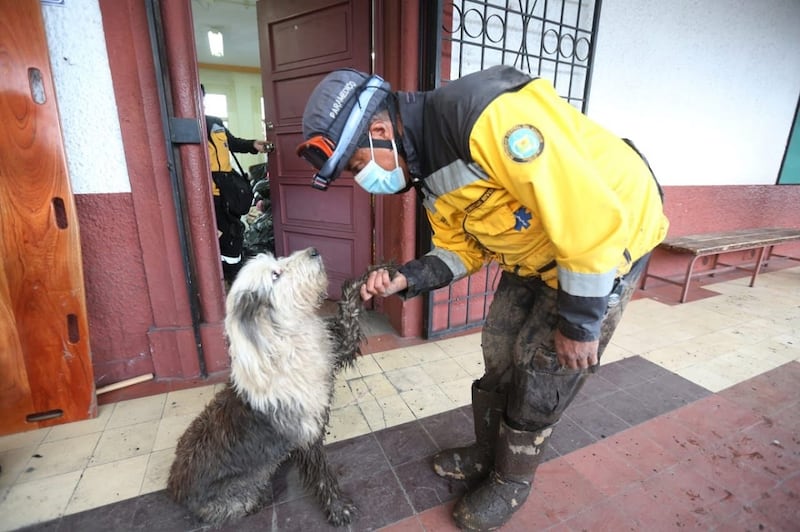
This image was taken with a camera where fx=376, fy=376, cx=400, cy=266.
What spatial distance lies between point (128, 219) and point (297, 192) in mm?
1736

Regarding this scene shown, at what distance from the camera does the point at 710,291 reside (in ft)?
16.3

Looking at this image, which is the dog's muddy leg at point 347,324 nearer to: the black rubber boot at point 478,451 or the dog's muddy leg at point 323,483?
the dog's muddy leg at point 323,483

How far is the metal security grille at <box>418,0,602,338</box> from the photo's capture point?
283cm

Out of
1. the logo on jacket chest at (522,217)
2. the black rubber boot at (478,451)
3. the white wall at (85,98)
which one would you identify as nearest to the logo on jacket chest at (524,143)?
the logo on jacket chest at (522,217)

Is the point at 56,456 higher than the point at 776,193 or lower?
lower

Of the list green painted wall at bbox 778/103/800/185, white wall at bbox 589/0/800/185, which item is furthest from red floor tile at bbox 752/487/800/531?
green painted wall at bbox 778/103/800/185

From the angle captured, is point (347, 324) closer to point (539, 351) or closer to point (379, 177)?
point (379, 177)

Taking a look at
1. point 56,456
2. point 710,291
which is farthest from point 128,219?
point 710,291

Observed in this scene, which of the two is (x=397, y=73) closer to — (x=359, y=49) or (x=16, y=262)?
(x=359, y=49)

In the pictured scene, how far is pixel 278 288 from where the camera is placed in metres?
1.55

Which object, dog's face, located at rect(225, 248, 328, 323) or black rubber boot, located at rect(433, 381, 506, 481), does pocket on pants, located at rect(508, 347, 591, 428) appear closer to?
black rubber boot, located at rect(433, 381, 506, 481)

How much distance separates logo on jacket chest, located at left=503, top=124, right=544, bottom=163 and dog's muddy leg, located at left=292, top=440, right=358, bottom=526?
1.49 metres

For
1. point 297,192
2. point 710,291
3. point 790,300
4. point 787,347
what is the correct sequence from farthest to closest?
point 710,291
point 790,300
point 297,192
point 787,347

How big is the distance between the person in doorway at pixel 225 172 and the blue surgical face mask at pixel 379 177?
8.74 feet
